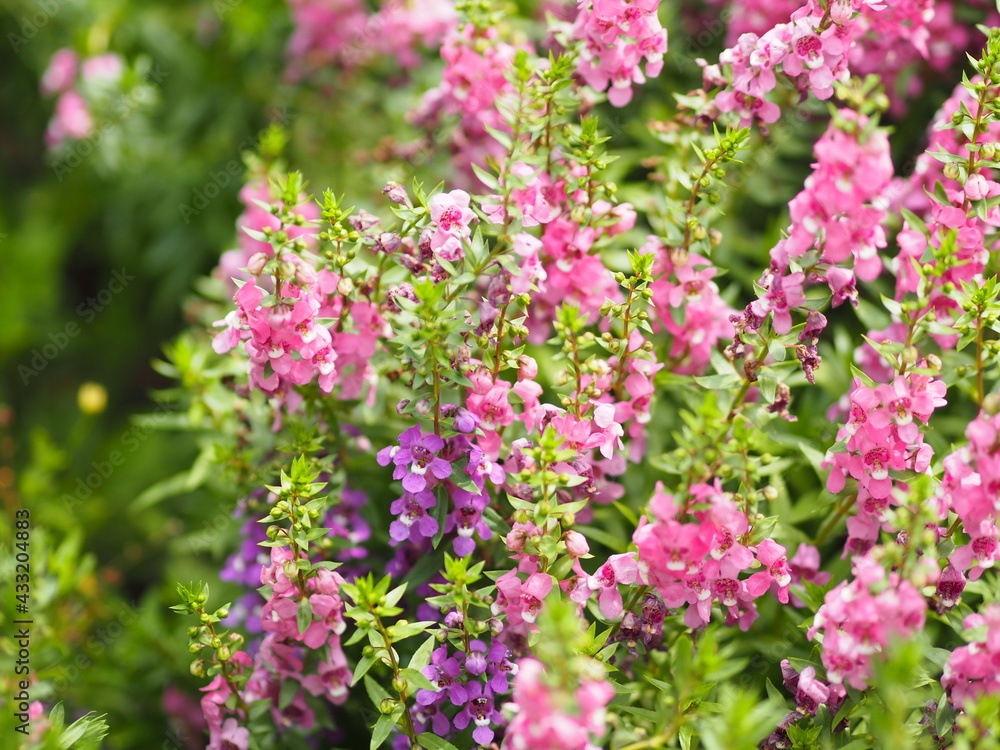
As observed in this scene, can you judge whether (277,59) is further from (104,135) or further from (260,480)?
(260,480)

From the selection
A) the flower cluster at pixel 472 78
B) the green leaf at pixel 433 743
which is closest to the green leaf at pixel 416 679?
the green leaf at pixel 433 743

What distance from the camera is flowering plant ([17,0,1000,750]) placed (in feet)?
5.74

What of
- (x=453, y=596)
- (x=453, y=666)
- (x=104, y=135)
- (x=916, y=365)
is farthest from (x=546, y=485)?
(x=104, y=135)

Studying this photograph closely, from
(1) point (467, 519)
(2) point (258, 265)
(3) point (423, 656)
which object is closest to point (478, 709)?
(3) point (423, 656)

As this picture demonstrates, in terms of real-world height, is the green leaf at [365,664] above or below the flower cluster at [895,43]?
below

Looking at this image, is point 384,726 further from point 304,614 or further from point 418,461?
point 418,461

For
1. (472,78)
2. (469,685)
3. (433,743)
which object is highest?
(472,78)

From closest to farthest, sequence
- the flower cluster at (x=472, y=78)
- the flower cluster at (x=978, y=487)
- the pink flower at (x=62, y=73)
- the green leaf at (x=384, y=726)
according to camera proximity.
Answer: the flower cluster at (x=978, y=487) → the green leaf at (x=384, y=726) → the flower cluster at (x=472, y=78) → the pink flower at (x=62, y=73)

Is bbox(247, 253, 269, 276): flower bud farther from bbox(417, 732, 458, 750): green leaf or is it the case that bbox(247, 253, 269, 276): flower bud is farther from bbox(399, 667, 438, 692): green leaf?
bbox(417, 732, 458, 750): green leaf

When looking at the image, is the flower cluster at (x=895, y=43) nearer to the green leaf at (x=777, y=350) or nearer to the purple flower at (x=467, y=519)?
the green leaf at (x=777, y=350)

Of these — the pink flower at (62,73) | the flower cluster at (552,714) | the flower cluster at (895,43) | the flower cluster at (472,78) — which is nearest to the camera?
the flower cluster at (552,714)

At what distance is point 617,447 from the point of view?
2131 mm

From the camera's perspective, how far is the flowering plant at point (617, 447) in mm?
1751

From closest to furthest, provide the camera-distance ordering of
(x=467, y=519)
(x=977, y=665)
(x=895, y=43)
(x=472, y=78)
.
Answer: (x=977, y=665) → (x=467, y=519) → (x=472, y=78) → (x=895, y=43)
